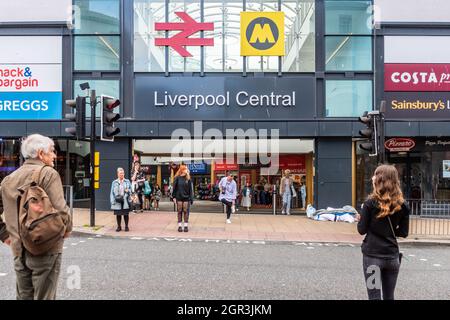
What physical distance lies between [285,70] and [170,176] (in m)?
7.15

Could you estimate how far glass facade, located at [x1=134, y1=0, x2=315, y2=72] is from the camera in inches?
651

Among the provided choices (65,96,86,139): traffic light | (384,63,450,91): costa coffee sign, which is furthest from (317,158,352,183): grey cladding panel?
(65,96,86,139): traffic light

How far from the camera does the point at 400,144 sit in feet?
54.2

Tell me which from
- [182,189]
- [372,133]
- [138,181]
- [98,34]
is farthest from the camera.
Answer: [98,34]

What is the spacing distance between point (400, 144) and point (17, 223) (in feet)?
50.4

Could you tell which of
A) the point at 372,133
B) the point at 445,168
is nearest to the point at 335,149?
the point at 445,168

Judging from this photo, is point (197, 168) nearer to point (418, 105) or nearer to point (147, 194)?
point (147, 194)

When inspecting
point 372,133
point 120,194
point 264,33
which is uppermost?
point 264,33

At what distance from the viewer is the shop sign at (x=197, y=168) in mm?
20188

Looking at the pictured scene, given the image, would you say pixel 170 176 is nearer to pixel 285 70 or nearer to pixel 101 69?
pixel 101 69

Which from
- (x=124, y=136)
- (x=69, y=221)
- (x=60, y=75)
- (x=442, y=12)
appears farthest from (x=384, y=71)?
(x=69, y=221)

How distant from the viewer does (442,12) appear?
639 inches

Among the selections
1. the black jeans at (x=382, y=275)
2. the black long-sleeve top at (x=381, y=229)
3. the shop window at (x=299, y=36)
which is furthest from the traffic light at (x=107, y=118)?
the black jeans at (x=382, y=275)

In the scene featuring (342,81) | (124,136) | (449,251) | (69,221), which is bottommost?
(449,251)
